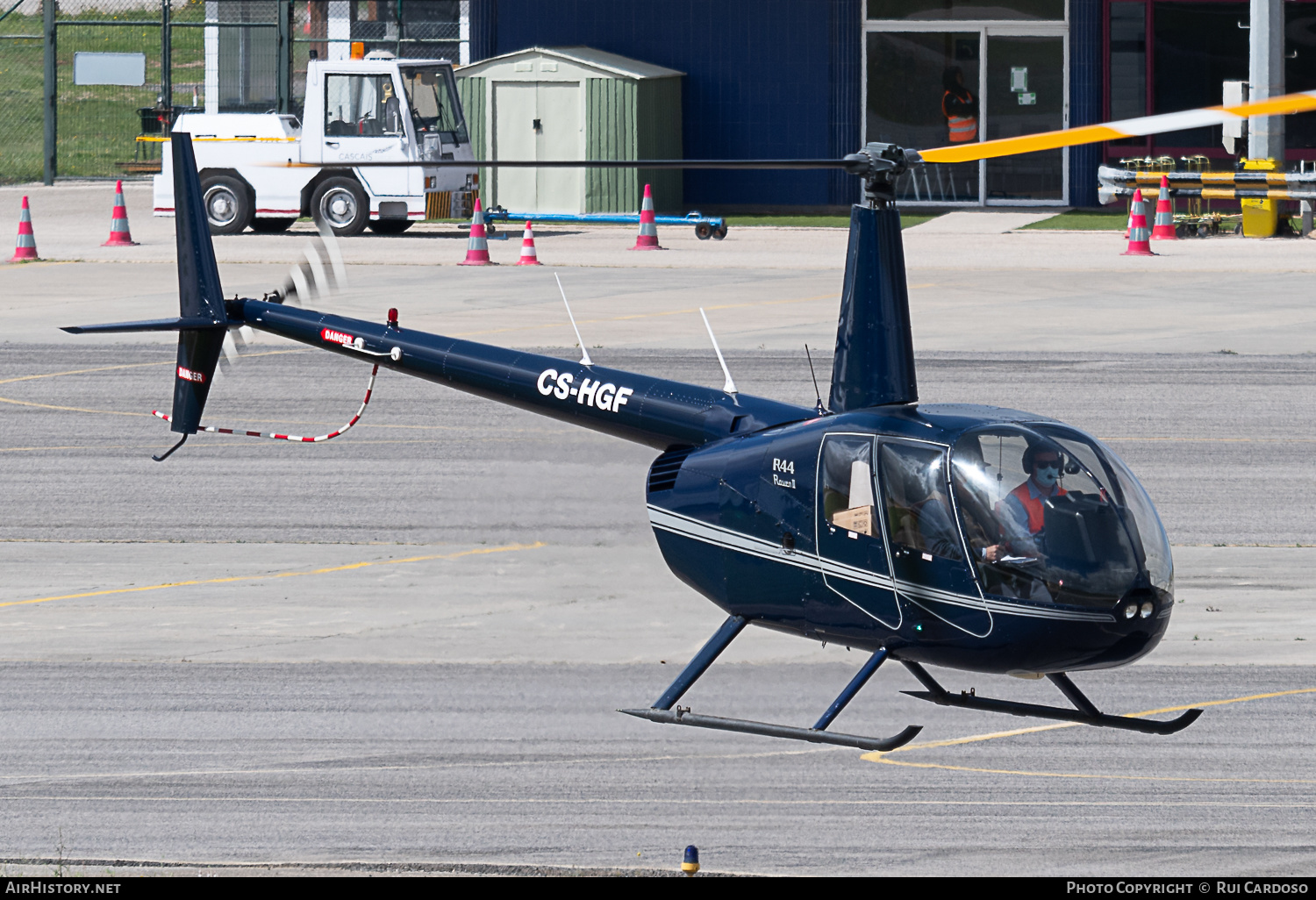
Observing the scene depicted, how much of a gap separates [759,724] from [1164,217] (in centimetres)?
3192

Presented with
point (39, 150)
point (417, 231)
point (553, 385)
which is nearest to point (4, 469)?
point (553, 385)

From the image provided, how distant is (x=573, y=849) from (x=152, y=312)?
21.2m

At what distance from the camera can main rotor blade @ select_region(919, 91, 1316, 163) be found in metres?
10.0

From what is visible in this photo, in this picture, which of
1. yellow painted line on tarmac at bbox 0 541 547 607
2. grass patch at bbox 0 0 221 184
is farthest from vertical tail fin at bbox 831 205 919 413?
grass patch at bbox 0 0 221 184

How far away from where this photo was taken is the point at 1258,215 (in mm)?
41344

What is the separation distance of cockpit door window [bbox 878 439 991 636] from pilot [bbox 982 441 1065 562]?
0.95 feet

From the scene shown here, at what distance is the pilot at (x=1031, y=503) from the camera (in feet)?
33.5

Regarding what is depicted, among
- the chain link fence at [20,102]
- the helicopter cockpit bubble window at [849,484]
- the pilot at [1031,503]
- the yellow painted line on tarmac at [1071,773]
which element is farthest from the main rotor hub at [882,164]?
the chain link fence at [20,102]

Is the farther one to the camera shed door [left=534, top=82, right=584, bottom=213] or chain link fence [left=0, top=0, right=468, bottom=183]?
chain link fence [left=0, top=0, right=468, bottom=183]

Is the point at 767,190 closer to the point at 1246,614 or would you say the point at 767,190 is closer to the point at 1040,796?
the point at 1246,614

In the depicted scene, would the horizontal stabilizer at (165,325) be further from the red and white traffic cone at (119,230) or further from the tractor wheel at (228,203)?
the red and white traffic cone at (119,230)

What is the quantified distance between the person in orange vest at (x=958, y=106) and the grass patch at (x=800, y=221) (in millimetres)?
2171

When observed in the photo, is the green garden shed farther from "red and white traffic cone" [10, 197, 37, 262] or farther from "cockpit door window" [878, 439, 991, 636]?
"cockpit door window" [878, 439, 991, 636]

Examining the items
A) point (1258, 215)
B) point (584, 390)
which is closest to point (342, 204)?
Result: point (1258, 215)
